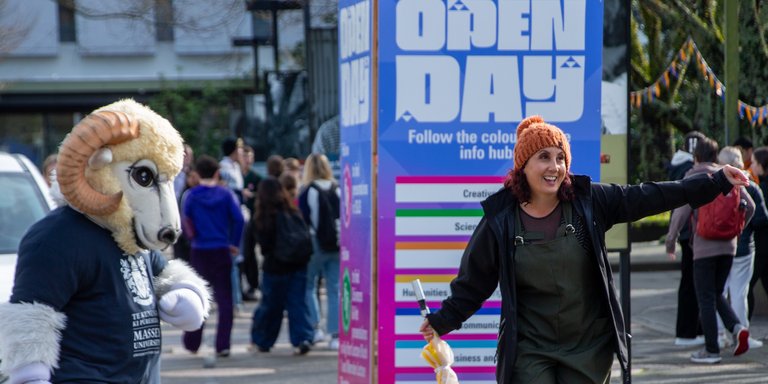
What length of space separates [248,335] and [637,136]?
1504cm

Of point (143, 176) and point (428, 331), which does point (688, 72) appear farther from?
point (143, 176)

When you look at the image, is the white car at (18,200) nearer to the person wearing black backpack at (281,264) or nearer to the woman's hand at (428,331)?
the person wearing black backpack at (281,264)

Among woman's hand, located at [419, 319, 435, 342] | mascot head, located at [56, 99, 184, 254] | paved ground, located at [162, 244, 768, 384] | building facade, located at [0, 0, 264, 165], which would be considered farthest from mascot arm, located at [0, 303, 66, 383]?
building facade, located at [0, 0, 264, 165]

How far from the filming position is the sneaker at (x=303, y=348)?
12.1 meters

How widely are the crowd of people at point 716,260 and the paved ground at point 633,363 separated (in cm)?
24

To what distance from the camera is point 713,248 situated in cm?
1044

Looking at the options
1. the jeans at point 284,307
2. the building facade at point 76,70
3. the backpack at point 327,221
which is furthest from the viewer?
the building facade at point 76,70

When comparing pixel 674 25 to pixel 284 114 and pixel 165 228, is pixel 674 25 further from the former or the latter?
pixel 165 228

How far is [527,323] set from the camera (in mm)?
5355

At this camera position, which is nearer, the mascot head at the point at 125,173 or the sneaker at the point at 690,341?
the mascot head at the point at 125,173

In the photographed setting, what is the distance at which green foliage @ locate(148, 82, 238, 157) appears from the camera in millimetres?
35281

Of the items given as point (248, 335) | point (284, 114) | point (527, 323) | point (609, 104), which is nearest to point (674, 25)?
point (284, 114)

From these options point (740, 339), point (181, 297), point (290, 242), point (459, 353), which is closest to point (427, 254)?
point (459, 353)

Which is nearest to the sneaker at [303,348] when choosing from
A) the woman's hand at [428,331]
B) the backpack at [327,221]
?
the backpack at [327,221]
